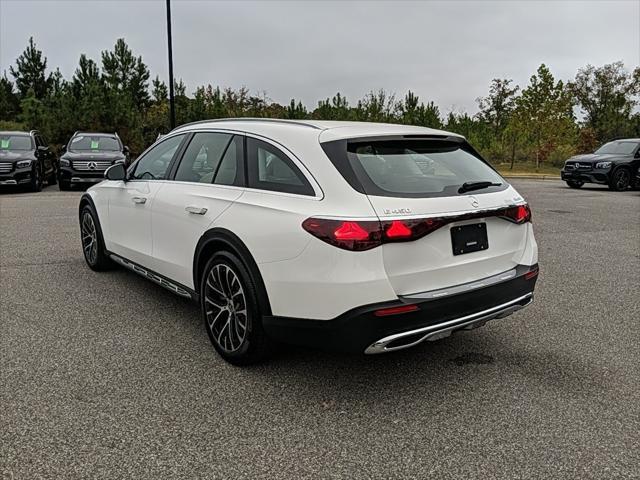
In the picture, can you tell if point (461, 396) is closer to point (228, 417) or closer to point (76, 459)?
point (228, 417)

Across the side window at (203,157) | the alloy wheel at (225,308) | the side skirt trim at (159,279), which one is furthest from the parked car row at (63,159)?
the alloy wheel at (225,308)

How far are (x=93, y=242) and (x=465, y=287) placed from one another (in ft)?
14.3

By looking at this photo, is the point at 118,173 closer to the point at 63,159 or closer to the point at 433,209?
the point at 433,209

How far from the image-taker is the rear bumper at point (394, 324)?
2943 mm

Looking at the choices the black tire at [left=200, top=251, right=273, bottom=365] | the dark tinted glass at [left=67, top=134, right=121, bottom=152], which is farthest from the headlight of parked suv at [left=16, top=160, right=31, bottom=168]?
the black tire at [left=200, top=251, right=273, bottom=365]

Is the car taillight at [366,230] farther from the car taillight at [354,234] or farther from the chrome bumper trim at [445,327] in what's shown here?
the chrome bumper trim at [445,327]

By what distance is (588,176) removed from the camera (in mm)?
17922

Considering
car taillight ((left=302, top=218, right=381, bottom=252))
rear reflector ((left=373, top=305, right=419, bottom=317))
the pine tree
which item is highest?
the pine tree

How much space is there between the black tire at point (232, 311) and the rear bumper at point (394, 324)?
0.20 metres

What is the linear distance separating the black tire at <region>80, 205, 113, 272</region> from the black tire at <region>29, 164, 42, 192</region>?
10.3 m

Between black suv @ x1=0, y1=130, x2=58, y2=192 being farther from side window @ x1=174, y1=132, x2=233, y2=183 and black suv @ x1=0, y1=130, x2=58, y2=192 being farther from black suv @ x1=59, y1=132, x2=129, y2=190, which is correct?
side window @ x1=174, y1=132, x2=233, y2=183

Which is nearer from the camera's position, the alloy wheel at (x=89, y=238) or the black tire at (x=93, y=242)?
the black tire at (x=93, y=242)

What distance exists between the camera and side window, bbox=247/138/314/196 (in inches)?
130

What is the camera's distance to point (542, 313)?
190 inches
